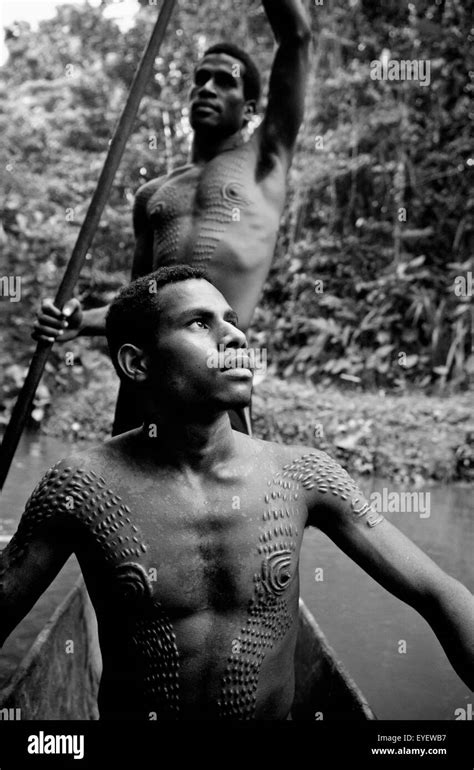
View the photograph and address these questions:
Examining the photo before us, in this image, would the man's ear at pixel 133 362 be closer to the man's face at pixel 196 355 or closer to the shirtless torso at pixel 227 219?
the man's face at pixel 196 355

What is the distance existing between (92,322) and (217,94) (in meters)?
0.73

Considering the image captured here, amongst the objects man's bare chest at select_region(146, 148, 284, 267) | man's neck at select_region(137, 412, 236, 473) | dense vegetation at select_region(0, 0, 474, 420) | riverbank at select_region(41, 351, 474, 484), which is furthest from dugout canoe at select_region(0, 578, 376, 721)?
dense vegetation at select_region(0, 0, 474, 420)

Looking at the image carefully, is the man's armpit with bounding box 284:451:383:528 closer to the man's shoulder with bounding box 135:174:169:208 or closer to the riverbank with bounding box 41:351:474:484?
the man's shoulder with bounding box 135:174:169:208

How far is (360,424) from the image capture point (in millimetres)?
6480

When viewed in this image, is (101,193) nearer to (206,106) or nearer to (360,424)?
(206,106)

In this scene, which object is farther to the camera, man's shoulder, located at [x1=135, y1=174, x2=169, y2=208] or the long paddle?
man's shoulder, located at [x1=135, y1=174, x2=169, y2=208]

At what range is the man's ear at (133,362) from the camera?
1.27 metres

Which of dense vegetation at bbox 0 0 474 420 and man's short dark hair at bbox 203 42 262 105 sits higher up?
dense vegetation at bbox 0 0 474 420

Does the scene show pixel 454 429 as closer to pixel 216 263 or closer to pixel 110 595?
pixel 216 263

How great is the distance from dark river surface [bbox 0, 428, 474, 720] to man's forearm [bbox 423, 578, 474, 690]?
33.2 inches

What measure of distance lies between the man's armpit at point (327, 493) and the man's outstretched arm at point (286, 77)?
3.54 ft

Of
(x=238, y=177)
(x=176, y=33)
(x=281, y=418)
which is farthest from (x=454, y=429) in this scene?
(x=176, y=33)

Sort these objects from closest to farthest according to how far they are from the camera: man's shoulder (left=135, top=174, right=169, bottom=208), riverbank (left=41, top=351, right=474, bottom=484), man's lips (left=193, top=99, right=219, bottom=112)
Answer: man's lips (left=193, top=99, right=219, bottom=112), man's shoulder (left=135, top=174, right=169, bottom=208), riverbank (left=41, top=351, right=474, bottom=484)

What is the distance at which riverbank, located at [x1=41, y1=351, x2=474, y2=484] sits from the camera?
20.0 feet
